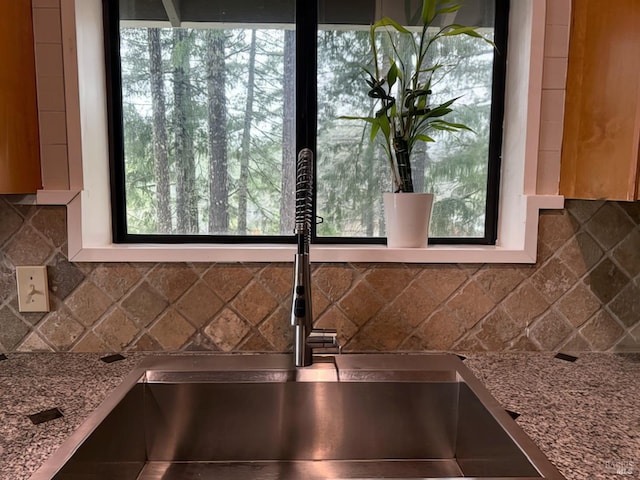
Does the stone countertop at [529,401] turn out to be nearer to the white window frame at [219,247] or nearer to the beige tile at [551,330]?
the beige tile at [551,330]

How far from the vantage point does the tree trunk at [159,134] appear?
1.20 metres

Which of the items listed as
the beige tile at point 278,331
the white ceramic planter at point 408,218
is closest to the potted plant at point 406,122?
the white ceramic planter at point 408,218

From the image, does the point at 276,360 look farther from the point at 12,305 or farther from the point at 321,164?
the point at 12,305

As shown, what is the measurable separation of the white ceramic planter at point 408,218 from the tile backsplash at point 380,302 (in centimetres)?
7

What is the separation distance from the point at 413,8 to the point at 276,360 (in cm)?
99

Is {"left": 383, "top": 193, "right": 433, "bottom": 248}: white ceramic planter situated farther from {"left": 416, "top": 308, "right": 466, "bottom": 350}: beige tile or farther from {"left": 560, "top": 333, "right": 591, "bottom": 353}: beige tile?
{"left": 560, "top": 333, "right": 591, "bottom": 353}: beige tile

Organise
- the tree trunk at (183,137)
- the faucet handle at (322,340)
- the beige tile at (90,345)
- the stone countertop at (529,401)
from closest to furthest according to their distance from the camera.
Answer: the stone countertop at (529,401) < the faucet handle at (322,340) < the beige tile at (90,345) < the tree trunk at (183,137)

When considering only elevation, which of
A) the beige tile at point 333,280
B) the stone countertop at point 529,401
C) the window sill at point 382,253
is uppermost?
the window sill at point 382,253

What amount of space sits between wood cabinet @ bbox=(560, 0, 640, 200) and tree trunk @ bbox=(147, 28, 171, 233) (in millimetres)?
1028

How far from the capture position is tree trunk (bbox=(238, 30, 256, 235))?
1211mm

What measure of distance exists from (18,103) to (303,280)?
73 cm

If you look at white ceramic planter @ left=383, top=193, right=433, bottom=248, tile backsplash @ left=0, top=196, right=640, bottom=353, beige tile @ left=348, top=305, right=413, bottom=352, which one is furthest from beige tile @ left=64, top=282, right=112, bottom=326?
white ceramic planter @ left=383, top=193, right=433, bottom=248

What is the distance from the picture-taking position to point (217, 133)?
4.01 feet

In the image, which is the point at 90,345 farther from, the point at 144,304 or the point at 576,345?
the point at 576,345
